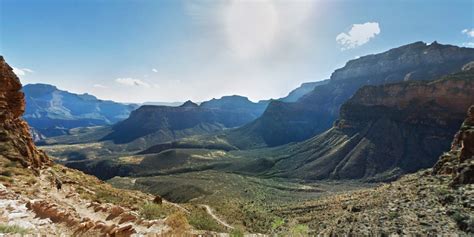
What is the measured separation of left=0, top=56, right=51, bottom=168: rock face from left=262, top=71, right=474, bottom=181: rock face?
4058 inches

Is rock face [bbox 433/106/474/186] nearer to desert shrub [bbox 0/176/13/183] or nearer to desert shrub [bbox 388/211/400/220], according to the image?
desert shrub [bbox 388/211/400/220]

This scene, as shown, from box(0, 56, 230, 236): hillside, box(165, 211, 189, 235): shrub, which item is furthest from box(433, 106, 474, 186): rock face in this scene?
box(165, 211, 189, 235): shrub

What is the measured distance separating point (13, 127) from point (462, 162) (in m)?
50.2

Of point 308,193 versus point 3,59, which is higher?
point 3,59

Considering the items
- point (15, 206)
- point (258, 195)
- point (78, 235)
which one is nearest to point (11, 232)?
point (78, 235)

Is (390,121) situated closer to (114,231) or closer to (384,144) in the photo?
(384,144)

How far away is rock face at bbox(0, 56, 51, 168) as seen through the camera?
115ft

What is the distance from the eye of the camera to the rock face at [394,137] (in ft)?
419

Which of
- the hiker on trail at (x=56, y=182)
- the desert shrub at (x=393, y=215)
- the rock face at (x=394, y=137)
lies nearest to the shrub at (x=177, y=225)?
the desert shrub at (x=393, y=215)

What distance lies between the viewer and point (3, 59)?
141ft

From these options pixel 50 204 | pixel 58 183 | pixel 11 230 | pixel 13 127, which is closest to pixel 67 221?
pixel 50 204

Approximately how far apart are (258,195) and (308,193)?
17.4 metres

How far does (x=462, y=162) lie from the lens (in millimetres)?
39062

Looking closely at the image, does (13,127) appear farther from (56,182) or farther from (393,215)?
(393,215)
